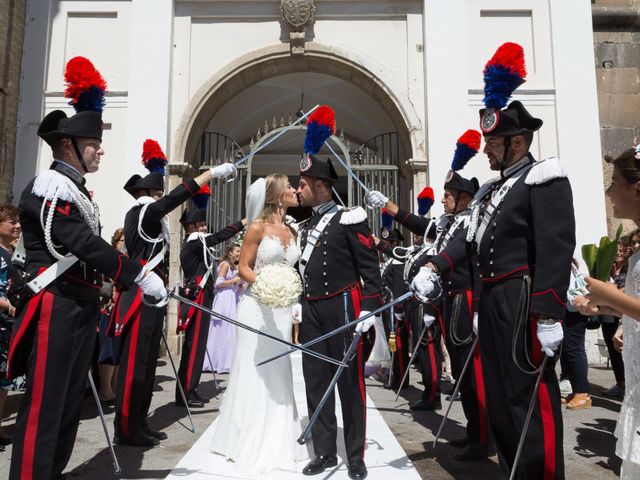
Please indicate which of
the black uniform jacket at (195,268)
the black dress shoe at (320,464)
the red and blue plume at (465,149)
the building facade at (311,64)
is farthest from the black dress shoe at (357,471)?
the building facade at (311,64)

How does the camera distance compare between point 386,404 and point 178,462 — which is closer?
point 178,462

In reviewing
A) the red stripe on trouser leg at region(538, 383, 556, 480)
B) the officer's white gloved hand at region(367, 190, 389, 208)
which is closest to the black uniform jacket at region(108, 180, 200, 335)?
the officer's white gloved hand at region(367, 190, 389, 208)

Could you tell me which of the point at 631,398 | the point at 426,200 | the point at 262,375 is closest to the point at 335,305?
the point at 262,375

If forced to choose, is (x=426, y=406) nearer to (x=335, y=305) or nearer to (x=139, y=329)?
(x=335, y=305)

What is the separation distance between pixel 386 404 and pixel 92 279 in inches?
147

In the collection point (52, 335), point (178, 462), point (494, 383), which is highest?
point (52, 335)

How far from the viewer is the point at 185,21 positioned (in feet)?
30.1

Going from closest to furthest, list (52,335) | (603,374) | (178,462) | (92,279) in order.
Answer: (52,335), (92,279), (178,462), (603,374)

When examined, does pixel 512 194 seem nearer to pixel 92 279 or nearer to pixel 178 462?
pixel 92 279

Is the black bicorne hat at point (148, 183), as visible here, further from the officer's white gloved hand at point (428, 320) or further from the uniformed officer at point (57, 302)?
the officer's white gloved hand at point (428, 320)

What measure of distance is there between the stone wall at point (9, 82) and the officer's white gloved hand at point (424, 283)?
7.84 meters

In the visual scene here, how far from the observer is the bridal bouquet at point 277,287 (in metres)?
3.54

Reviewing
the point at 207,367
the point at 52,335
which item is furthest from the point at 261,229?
the point at 207,367

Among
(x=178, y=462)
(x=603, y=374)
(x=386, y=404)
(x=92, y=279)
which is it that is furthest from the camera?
(x=603, y=374)
